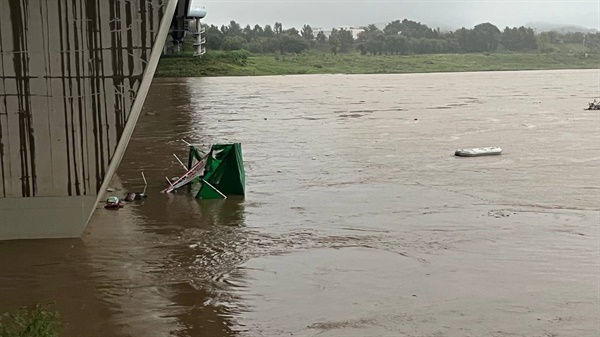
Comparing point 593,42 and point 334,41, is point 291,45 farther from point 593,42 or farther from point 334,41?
point 593,42

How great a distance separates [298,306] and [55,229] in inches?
199

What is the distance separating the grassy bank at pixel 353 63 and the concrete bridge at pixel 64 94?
83301mm

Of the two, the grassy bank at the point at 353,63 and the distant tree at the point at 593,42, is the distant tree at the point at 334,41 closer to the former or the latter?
the grassy bank at the point at 353,63

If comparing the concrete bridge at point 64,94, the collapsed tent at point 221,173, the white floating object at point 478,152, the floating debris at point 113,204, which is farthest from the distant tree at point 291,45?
the concrete bridge at point 64,94

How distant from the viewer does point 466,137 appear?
32188mm

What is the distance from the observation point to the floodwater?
33.5 ft

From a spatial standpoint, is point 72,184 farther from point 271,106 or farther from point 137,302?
point 271,106

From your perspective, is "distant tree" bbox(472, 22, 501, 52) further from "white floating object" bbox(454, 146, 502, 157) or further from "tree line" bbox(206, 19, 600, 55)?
"white floating object" bbox(454, 146, 502, 157)

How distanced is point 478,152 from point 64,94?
17.2 metres

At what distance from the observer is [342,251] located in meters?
13.7

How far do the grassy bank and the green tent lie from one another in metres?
78.3

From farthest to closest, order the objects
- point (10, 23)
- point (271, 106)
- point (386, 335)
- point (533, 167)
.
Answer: point (271, 106), point (533, 167), point (10, 23), point (386, 335)

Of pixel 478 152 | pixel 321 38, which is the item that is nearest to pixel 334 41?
pixel 321 38

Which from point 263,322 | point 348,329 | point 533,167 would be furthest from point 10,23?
point 533,167
